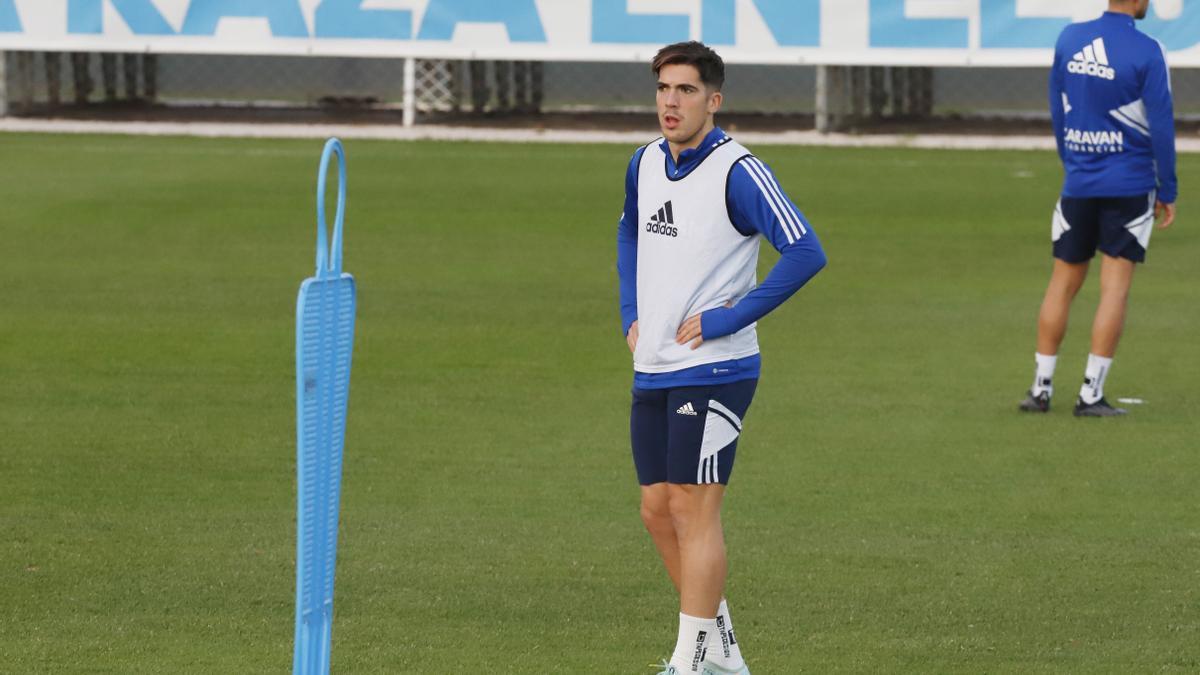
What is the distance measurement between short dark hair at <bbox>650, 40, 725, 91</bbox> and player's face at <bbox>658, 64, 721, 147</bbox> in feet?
0.04

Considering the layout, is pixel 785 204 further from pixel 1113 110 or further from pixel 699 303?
pixel 1113 110

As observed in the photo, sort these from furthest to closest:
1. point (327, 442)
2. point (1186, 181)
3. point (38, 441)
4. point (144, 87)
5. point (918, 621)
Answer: point (144, 87)
point (1186, 181)
point (38, 441)
point (918, 621)
point (327, 442)

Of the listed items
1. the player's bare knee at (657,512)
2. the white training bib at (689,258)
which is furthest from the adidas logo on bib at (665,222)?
the player's bare knee at (657,512)

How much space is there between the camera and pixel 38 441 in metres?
8.37

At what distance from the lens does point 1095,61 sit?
898 cm

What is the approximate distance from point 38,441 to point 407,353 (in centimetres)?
258

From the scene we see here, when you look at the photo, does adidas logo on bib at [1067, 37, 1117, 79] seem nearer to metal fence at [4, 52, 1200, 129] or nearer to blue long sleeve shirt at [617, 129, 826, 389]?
blue long sleeve shirt at [617, 129, 826, 389]

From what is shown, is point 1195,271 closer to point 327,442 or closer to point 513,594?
point 513,594

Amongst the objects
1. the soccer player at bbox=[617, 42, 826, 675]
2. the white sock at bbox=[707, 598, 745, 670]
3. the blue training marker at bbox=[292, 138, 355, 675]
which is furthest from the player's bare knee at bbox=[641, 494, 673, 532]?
the blue training marker at bbox=[292, 138, 355, 675]

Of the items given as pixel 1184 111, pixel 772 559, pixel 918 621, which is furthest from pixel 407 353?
pixel 1184 111

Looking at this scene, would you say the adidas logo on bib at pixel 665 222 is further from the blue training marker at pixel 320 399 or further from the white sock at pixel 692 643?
the blue training marker at pixel 320 399

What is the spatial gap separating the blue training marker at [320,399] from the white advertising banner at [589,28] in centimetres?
1730

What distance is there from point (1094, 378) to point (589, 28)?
1299cm

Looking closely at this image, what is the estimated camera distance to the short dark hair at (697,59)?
517cm
